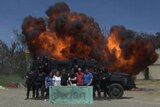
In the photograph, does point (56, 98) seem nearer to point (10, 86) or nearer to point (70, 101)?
point (70, 101)

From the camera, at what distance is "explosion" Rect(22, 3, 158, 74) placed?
144ft

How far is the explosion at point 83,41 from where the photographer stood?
43.8m

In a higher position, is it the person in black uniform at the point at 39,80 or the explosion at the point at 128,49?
the explosion at the point at 128,49

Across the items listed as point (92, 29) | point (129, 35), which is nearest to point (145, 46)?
point (129, 35)

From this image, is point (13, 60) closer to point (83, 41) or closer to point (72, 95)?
point (83, 41)

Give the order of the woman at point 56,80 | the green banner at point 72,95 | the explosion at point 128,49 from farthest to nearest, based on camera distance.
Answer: the explosion at point 128,49, the woman at point 56,80, the green banner at point 72,95

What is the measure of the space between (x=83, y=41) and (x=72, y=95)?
66.2 feet

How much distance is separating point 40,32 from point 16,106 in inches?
950

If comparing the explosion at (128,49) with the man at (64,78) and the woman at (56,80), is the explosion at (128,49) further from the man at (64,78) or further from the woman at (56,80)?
the woman at (56,80)

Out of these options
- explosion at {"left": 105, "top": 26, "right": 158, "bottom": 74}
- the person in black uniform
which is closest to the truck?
the person in black uniform

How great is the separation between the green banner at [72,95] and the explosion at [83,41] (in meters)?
16.9

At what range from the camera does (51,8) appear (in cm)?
4775

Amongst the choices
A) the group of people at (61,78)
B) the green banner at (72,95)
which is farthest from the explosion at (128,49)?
the green banner at (72,95)

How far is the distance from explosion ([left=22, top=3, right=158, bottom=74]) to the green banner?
16.9m
